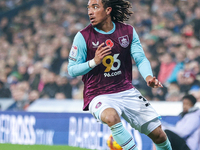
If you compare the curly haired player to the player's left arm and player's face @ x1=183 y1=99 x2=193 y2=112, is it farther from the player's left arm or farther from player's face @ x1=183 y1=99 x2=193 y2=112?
player's face @ x1=183 y1=99 x2=193 y2=112

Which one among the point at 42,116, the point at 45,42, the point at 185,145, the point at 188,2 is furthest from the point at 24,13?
the point at 185,145

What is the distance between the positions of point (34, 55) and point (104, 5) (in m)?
6.81

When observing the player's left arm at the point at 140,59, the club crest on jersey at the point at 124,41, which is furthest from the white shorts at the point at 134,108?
the club crest on jersey at the point at 124,41

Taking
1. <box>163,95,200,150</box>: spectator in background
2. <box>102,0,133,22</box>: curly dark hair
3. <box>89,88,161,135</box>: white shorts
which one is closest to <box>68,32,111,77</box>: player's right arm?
<box>89,88,161,135</box>: white shorts

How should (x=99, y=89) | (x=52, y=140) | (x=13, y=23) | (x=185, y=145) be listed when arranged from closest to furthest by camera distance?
(x=99, y=89), (x=185, y=145), (x=52, y=140), (x=13, y=23)

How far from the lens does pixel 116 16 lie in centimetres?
446

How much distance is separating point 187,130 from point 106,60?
A: 236cm

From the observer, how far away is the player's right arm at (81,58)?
379 centimetres

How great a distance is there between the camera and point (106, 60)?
4039mm

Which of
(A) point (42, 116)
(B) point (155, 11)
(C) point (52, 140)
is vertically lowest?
(C) point (52, 140)

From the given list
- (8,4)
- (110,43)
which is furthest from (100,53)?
(8,4)

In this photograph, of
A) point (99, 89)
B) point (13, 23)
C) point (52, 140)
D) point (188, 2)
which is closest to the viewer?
point (99, 89)

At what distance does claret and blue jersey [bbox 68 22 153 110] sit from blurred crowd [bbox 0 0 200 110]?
3.27 meters

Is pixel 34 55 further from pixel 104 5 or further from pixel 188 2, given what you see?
pixel 104 5
